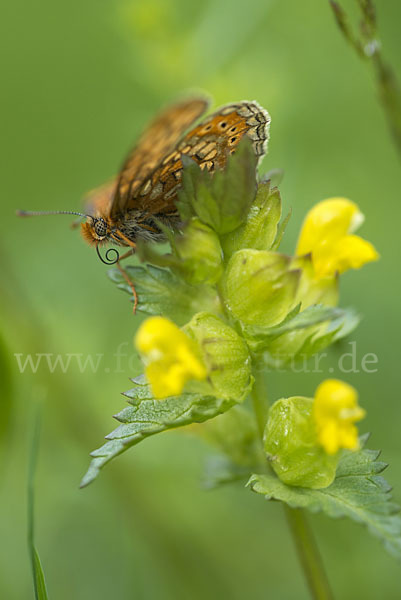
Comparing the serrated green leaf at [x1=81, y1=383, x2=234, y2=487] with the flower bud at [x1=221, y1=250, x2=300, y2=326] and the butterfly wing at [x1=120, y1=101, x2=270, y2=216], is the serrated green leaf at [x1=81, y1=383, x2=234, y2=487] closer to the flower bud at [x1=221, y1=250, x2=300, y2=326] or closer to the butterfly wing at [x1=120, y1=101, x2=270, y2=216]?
the flower bud at [x1=221, y1=250, x2=300, y2=326]

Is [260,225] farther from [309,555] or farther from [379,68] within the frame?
[309,555]

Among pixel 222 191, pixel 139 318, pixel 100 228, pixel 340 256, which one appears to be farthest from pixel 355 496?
pixel 139 318

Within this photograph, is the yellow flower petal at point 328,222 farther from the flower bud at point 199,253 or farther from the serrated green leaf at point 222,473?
the serrated green leaf at point 222,473

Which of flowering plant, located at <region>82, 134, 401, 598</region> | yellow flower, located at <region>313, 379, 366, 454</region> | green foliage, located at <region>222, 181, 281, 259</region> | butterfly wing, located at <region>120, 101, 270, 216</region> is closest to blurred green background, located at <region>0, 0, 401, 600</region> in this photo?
butterfly wing, located at <region>120, 101, 270, 216</region>

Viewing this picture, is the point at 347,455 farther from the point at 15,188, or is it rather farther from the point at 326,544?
the point at 15,188

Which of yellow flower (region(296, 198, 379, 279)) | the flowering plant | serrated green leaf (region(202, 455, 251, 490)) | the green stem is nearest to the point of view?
the flowering plant

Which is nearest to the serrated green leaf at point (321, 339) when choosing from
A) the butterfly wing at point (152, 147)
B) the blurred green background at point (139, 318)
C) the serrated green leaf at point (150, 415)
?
the serrated green leaf at point (150, 415)
